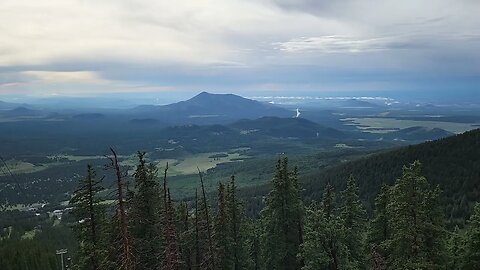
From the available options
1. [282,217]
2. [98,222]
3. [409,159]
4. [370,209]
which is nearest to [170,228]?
[98,222]

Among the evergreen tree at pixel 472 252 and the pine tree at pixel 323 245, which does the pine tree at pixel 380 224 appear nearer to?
the pine tree at pixel 323 245

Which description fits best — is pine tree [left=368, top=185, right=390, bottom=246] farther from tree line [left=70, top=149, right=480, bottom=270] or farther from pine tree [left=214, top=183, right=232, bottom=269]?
pine tree [left=214, top=183, right=232, bottom=269]

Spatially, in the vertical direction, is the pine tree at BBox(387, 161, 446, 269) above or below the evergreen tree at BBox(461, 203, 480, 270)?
above

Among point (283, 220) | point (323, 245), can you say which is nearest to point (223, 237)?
point (283, 220)

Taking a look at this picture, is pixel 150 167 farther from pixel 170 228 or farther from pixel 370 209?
pixel 370 209

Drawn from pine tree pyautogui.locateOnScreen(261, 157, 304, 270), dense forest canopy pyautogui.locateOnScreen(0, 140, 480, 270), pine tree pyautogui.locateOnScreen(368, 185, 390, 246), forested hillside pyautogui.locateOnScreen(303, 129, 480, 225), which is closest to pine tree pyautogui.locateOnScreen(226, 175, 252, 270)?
dense forest canopy pyautogui.locateOnScreen(0, 140, 480, 270)

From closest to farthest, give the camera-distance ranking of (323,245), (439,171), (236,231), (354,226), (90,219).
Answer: (323,245)
(90,219)
(354,226)
(236,231)
(439,171)

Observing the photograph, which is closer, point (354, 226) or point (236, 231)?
point (354, 226)

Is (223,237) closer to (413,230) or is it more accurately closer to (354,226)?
(354,226)
